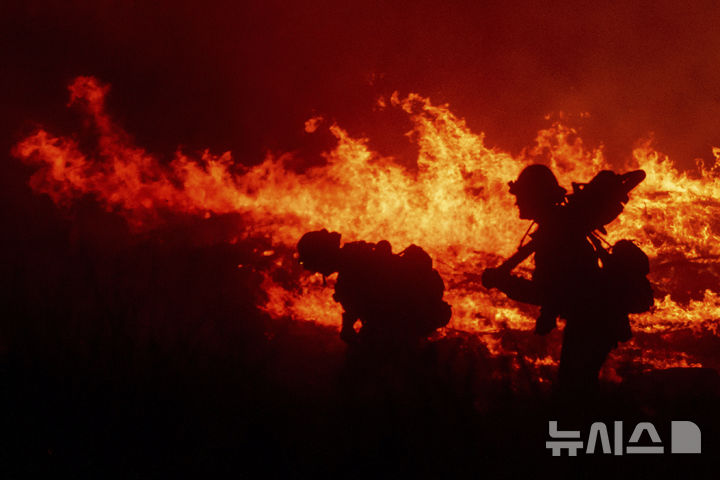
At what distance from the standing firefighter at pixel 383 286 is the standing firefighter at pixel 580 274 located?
896 mm

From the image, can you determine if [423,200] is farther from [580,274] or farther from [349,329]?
[580,274]

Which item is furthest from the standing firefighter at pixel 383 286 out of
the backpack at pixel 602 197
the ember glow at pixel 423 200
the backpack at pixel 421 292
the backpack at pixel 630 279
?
the ember glow at pixel 423 200

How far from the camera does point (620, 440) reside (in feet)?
10.3

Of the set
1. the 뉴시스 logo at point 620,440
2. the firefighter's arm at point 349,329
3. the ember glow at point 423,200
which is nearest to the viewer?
the 뉴시스 logo at point 620,440

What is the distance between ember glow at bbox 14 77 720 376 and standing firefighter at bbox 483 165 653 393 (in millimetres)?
4238

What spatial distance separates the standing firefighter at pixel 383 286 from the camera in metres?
5.73

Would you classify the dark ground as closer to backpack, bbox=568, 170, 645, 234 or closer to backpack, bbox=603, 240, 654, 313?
backpack, bbox=603, 240, 654, 313

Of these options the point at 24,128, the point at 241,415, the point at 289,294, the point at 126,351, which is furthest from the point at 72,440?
the point at 24,128

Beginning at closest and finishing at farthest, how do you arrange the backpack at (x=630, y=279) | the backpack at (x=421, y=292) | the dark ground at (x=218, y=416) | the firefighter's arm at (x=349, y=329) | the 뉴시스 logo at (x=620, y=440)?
1. the dark ground at (x=218, y=416)
2. the 뉴시스 logo at (x=620, y=440)
3. the backpack at (x=630, y=279)
4. the backpack at (x=421, y=292)
5. the firefighter's arm at (x=349, y=329)

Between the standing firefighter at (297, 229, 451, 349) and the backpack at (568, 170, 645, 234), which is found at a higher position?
the backpack at (568, 170, 645, 234)

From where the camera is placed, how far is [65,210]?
1134 centimetres

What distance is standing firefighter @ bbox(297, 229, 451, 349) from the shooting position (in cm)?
573

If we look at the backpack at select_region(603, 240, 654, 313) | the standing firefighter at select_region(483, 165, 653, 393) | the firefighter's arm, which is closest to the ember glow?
the firefighter's arm

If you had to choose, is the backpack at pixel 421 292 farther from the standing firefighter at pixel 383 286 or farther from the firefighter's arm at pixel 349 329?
the firefighter's arm at pixel 349 329
